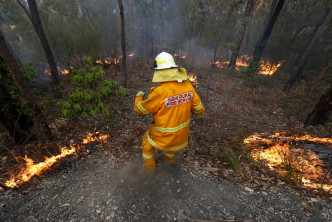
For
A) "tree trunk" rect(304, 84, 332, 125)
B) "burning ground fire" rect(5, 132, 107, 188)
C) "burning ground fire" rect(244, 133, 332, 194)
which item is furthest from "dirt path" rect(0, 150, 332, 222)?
"tree trunk" rect(304, 84, 332, 125)

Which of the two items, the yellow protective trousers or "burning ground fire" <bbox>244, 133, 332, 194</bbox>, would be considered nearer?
"burning ground fire" <bbox>244, 133, 332, 194</bbox>

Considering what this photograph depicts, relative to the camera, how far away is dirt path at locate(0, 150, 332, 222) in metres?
2.26

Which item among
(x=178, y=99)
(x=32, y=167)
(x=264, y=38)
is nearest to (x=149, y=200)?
(x=178, y=99)

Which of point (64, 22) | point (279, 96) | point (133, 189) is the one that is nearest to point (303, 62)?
point (279, 96)

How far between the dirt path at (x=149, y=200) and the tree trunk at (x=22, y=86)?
131cm

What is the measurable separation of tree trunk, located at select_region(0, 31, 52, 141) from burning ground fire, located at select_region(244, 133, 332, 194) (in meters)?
5.34

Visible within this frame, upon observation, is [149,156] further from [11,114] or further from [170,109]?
[11,114]

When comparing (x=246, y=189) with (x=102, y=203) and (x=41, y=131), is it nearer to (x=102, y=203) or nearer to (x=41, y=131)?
(x=102, y=203)

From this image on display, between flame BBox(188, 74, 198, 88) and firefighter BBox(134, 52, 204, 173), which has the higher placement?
firefighter BBox(134, 52, 204, 173)

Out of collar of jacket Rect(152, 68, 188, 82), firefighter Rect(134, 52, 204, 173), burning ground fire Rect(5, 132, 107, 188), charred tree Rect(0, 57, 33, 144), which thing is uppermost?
collar of jacket Rect(152, 68, 188, 82)

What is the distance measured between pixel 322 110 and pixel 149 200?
23.3ft

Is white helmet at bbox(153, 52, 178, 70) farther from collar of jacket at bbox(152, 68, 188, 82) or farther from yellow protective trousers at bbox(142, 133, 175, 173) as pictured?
yellow protective trousers at bbox(142, 133, 175, 173)

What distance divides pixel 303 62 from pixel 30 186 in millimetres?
13370

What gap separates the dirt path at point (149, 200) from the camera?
7.41ft
